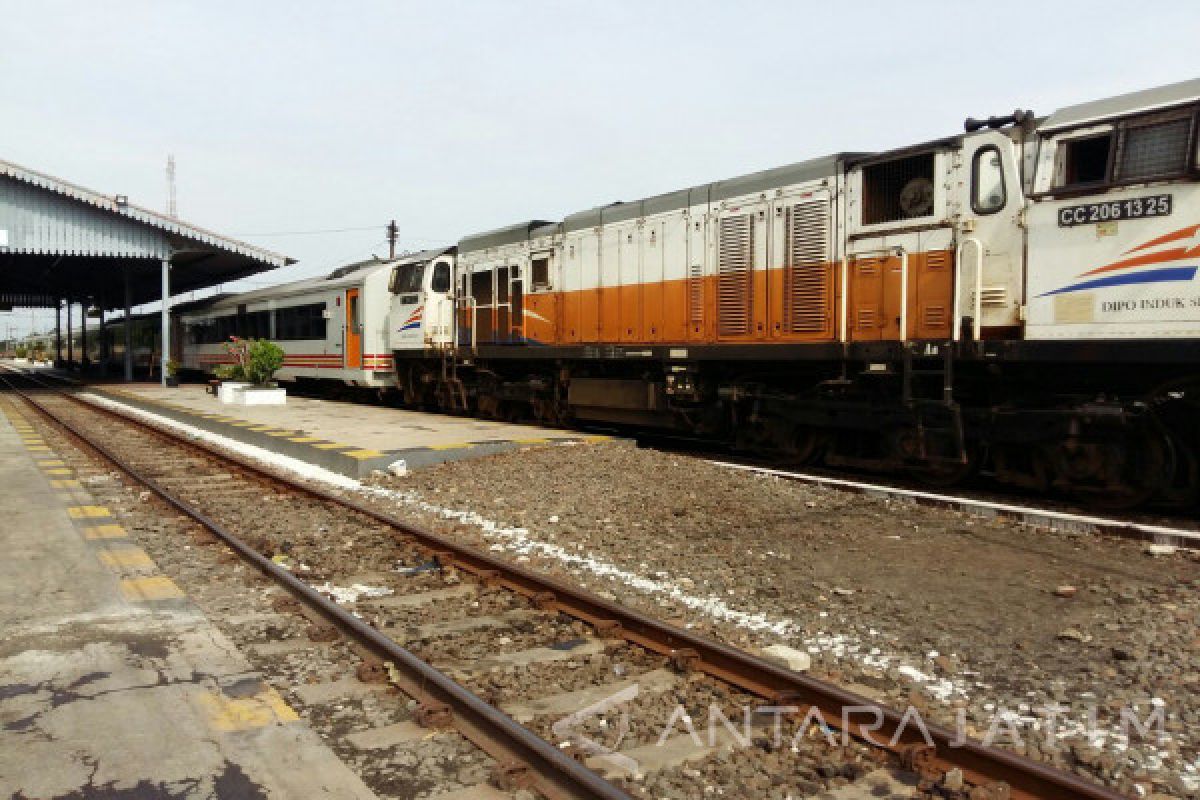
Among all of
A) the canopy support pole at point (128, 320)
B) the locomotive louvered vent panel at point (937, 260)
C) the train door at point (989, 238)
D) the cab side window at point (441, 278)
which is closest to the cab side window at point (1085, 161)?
the train door at point (989, 238)

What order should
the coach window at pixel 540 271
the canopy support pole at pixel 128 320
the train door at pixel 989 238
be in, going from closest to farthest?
the train door at pixel 989 238 → the coach window at pixel 540 271 → the canopy support pole at pixel 128 320

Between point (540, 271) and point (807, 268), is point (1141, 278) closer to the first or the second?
point (807, 268)

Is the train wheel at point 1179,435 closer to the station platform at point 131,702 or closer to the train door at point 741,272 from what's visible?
the train door at point 741,272

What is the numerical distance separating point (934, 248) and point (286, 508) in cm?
722

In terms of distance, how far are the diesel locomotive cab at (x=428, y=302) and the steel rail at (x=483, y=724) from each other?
12987mm

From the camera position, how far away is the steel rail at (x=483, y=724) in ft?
9.89

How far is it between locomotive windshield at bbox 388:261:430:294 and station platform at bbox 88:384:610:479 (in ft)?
9.07

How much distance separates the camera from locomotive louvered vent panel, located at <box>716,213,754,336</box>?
11.1 meters

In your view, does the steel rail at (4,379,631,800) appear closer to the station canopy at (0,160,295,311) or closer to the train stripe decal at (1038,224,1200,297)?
the train stripe decal at (1038,224,1200,297)

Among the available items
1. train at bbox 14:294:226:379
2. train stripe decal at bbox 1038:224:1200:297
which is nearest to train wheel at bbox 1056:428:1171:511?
train stripe decal at bbox 1038:224:1200:297

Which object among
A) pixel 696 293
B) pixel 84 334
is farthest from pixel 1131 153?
pixel 84 334

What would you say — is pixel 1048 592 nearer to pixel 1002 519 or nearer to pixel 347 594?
pixel 1002 519

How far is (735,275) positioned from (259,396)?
13733mm

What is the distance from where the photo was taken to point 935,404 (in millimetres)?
8641
